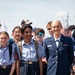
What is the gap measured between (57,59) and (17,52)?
948 millimetres

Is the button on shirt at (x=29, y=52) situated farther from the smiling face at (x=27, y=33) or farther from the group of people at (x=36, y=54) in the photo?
the smiling face at (x=27, y=33)

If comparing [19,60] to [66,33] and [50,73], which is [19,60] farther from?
[66,33]

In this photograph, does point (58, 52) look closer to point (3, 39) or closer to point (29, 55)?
point (29, 55)

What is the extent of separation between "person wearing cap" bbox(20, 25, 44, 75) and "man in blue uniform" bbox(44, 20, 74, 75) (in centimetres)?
25

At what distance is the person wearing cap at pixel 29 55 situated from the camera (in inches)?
191

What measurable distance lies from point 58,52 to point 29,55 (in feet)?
2.15

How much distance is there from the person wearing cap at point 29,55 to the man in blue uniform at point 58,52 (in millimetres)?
252

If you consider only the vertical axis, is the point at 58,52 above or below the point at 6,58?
above

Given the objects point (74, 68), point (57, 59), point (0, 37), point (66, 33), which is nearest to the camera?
point (57, 59)

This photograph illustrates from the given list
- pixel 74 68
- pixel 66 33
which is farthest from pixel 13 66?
pixel 66 33

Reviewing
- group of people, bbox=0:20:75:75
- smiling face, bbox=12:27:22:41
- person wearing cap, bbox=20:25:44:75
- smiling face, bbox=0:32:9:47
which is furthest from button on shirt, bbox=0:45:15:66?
smiling face, bbox=12:27:22:41

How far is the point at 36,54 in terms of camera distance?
16.1 ft

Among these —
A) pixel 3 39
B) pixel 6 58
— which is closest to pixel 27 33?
pixel 3 39

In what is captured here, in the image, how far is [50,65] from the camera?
4.86 meters
